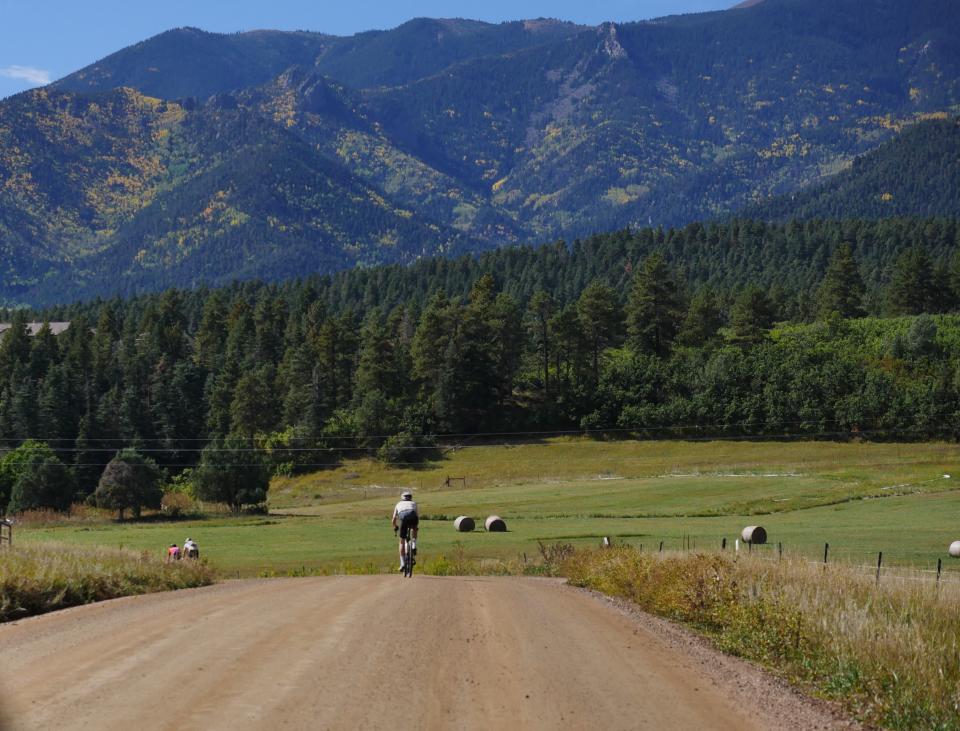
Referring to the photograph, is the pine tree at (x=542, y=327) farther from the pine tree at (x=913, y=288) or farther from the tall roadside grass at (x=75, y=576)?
the tall roadside grass at (x=75, y=576)

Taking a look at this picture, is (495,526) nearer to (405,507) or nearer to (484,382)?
(405,507)

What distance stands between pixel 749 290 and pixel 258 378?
2488 inches

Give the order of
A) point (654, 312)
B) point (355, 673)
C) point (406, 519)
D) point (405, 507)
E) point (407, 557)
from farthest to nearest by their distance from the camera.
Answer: point (654, 312), point (407, 557), point (406, 519), point (405, 507), point (355, 673)

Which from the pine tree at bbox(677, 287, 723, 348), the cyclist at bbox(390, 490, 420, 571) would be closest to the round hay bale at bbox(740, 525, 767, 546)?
the cyclist at bbox(390, 490, 420, 571)

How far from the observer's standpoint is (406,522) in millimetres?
28750

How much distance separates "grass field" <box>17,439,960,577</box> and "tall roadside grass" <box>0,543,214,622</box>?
5350 mm

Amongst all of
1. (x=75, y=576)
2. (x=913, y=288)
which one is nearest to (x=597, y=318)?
(x=913, y=288)

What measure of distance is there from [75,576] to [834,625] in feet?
45.9

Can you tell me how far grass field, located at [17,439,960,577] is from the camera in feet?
157

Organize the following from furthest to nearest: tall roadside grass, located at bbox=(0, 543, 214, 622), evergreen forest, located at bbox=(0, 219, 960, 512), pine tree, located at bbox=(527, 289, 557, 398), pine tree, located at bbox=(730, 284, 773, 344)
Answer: pine tree, located at bbox=(527, 289, 557, 398)
pine tree, located at bbox=(730, 284, 773, 344)
evergreen forest, located at bbox=(0, 219, 960, 512)
tall roadside grass, located at bbox=(0, 543, 214, 622)

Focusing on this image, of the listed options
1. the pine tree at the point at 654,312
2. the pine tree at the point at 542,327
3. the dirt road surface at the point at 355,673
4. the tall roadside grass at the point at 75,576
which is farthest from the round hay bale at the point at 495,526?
the pine tree at the point at 654,312

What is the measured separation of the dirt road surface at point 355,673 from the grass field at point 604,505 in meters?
16.6

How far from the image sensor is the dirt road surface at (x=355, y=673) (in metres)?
10.9

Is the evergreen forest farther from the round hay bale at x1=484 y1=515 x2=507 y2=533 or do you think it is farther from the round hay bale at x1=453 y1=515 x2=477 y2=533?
the round hay bale at x1=484 y1=515 x2=507 y2=533
